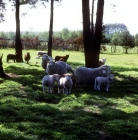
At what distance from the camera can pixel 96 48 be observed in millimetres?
18125

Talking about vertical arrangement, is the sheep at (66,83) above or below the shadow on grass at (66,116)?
above

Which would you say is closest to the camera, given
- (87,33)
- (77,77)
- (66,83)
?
(66,83)

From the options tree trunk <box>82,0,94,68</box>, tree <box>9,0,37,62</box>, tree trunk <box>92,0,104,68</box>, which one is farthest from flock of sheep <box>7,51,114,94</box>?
tree <box>9,0,37,62</box>

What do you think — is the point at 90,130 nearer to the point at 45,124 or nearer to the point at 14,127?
the point at 45,124

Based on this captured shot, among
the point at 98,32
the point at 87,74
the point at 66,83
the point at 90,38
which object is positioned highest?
the point at 98,32

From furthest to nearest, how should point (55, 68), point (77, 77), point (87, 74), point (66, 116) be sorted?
point (55, 68)
point (77, 77)
point (87, 74)
point (66, 116)

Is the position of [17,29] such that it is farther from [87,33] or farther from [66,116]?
[66,116]

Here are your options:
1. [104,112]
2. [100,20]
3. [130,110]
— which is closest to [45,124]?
[104,112]

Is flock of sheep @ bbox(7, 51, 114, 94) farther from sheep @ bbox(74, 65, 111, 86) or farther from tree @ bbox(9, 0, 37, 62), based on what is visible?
tree @ bbox(9, 0, 37, 62)

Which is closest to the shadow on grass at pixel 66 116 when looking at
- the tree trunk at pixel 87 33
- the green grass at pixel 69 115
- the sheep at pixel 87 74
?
the green grass at pixel 69 115

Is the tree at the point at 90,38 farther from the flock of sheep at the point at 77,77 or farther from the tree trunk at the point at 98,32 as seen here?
the flock of sheep at the point at 77,77

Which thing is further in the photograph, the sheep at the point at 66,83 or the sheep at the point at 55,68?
the sheep at the point at 55,68

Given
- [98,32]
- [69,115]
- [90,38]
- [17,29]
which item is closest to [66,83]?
[69,115]

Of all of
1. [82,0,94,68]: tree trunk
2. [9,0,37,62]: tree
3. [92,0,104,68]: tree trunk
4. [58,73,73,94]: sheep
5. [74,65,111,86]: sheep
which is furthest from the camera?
[9,0,37,62]: tree
